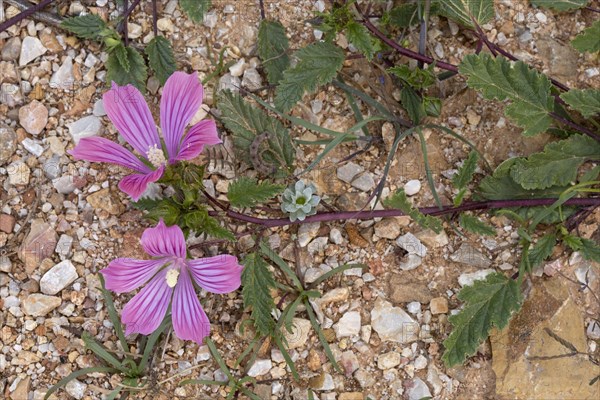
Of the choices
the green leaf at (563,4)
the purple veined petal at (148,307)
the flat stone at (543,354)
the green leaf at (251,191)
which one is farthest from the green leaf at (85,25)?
the flat stone at (543,354)

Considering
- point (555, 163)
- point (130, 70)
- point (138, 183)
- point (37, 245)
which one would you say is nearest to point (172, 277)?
point (138, 183)

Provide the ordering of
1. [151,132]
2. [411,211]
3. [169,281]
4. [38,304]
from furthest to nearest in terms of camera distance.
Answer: [38,304]
[411,211]
[151,132]
[169,281]

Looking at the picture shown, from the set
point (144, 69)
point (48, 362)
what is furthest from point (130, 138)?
point (48, 362)

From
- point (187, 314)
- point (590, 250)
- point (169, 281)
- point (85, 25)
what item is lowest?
point (590, 250)

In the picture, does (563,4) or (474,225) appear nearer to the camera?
(474,225)

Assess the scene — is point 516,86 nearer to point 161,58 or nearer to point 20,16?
point 161,58

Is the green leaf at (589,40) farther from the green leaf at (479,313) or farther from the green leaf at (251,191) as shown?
the green leaf at (251,191)

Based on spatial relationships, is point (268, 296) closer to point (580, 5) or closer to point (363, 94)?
point (363, 94)

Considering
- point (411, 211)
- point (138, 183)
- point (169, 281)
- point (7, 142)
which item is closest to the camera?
point (138, 183)
